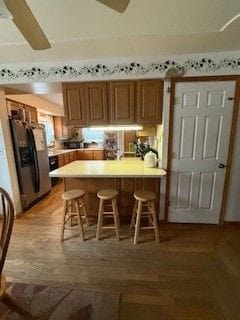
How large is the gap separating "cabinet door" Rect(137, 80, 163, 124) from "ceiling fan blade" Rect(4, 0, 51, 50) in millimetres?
1374

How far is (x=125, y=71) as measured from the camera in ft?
8.14

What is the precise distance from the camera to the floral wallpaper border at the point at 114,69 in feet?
7.71

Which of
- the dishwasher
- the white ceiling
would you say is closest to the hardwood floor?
the dishwasher

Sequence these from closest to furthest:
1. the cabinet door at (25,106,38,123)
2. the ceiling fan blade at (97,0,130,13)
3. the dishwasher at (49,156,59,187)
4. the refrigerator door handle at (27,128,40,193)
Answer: the ceiling fan blade at (97,0,130,13) < the refrigerator door handle at (27,128,40,193) < the cabinet door at (25,106,38,123) < the dishwasher at (49,156,59,187)

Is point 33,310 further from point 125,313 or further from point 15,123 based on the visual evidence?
point 15,123

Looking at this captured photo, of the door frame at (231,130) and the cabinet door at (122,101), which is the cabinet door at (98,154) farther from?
the door frame at (231,130)

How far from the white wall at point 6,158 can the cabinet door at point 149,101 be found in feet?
6.96

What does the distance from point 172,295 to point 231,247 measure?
1124 millimetres

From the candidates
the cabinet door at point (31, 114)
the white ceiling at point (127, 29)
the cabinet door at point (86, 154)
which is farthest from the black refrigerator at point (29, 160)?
the cabinet door at point (86, 154)

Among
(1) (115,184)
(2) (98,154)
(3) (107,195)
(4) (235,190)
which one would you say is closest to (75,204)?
(3) (107,195)

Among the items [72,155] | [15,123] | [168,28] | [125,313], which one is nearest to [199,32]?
[168,28]

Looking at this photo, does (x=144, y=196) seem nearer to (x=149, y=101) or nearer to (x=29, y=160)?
(x=149, y=101)

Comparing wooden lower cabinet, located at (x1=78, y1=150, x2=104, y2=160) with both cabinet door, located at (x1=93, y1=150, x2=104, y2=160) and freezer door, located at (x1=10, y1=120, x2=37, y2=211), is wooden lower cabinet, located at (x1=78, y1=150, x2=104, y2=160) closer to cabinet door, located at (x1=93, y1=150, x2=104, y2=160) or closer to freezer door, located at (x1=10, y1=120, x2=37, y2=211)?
cabinet door, located at (x1=93, y1=150, x2=104, y2=160)

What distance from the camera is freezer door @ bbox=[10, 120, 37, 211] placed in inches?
121
